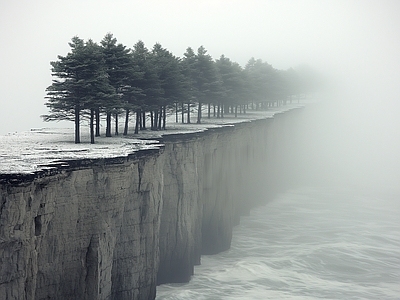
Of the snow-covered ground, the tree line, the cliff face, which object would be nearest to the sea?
the cliff face

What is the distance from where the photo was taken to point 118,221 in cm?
3800

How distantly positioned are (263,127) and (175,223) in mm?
43007

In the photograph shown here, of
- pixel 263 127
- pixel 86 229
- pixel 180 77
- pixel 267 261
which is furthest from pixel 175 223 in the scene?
pixel 263 127

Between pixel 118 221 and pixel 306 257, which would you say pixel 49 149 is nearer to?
pixel 118 221

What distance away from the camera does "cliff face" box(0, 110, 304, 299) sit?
1152 inches

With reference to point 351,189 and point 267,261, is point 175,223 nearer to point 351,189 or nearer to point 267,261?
point 267,261

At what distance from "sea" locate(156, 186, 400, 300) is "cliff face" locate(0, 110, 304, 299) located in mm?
2818

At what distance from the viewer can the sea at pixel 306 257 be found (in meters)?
51.6

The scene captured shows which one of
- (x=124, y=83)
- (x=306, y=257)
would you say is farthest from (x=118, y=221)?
(x=306, y=257)

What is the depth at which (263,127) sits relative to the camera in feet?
301

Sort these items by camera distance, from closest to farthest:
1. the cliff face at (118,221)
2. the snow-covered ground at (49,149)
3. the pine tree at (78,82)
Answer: the cliff face at (118,221)
the snow-covered ground at (49,149)
the pine tree at (78,82)

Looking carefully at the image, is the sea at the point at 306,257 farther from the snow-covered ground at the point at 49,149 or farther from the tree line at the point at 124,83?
the tree line at the point at 124,83

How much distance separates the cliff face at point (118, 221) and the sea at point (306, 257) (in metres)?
2.82

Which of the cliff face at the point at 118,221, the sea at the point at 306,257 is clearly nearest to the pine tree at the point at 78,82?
the cliff face at the point at 118,221
